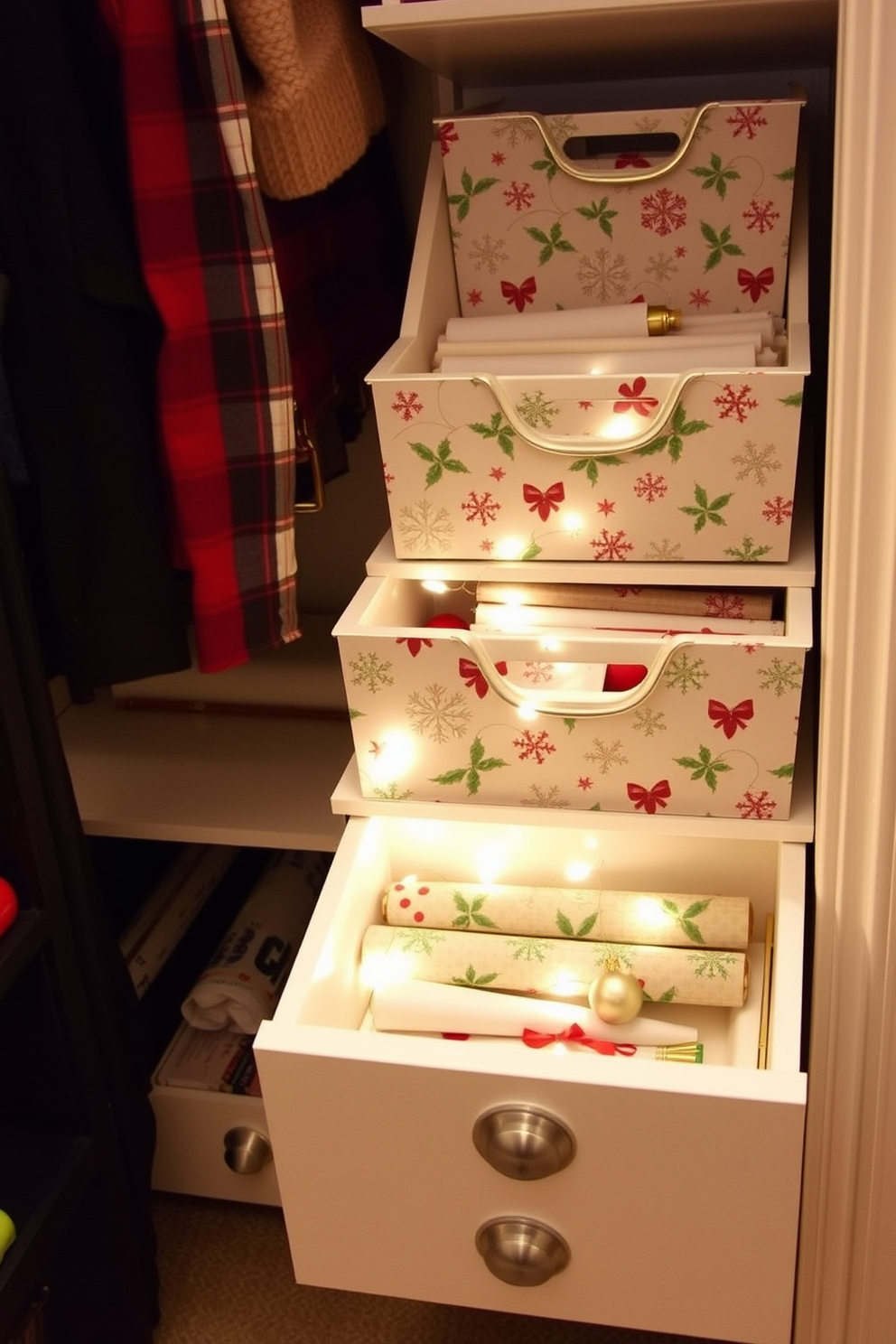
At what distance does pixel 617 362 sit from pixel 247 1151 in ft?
2.86

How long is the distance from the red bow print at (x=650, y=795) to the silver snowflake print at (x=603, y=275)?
431mm

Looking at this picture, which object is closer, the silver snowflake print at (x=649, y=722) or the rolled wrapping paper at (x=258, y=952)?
the silver snowflake print at (x=649, y=722)

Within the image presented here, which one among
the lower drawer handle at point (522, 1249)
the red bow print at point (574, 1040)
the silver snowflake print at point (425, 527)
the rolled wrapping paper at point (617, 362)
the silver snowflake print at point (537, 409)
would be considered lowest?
the lower drawer handle at point (522, 1249)

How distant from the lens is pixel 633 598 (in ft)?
3.37

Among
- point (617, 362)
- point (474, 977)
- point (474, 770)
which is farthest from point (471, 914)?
point (617, 362)

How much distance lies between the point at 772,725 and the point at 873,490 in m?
0.20

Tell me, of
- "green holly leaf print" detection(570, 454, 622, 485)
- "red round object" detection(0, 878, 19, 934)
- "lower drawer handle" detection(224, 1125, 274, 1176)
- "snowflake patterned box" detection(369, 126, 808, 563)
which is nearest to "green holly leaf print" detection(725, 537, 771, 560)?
"snowflake patterned box" detection(369, 126, 808, 563)

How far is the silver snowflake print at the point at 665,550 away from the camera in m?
0.96

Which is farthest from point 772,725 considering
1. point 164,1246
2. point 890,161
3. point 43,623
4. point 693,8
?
point 164,1246

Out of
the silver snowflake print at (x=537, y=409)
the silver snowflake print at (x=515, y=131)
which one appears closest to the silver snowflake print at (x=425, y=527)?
the silver snowflake print at (x=537, y=409)

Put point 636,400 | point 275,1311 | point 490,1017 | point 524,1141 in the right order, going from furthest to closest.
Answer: point 275,1311 < point 490,1017 < point 636,400 < point 524,1141

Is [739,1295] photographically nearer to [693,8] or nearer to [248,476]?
[248,476]

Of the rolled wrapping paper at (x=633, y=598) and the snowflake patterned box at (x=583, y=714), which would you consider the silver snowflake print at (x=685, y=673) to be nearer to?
the snowflake patterned box at (x=583, y=714)

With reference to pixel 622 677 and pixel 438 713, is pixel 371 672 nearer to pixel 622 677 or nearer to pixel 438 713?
pixel 438 713
